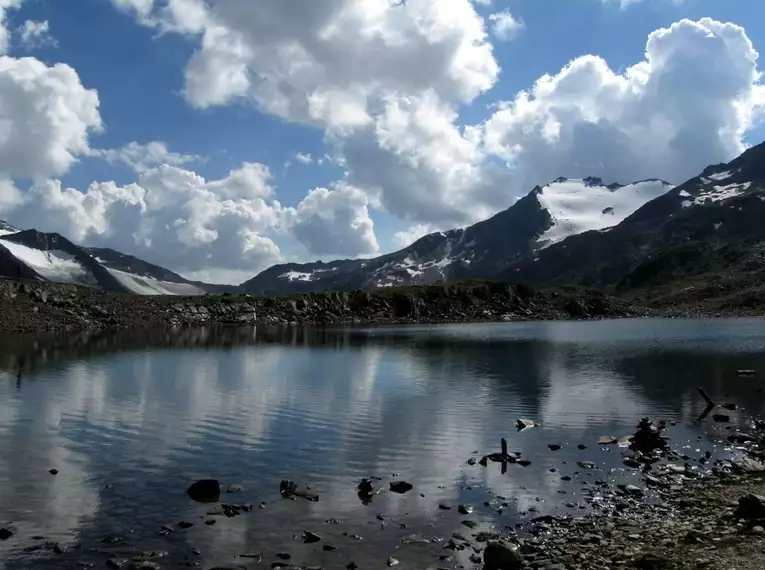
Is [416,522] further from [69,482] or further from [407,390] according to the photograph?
[407,390]

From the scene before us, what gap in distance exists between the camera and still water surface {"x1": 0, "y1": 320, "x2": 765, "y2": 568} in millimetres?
25828

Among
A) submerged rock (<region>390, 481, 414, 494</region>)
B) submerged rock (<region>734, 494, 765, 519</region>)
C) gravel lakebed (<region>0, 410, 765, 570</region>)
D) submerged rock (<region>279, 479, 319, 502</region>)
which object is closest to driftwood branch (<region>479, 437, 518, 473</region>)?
gravel lakebed (<region>0, 410, 765, 570</region>)

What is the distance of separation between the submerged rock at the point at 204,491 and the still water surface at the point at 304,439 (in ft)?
2.34

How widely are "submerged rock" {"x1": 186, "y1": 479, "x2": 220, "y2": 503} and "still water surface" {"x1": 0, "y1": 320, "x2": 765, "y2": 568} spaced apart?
28.1 inches

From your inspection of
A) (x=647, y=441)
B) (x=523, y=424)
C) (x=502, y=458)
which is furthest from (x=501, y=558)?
(x=523, y=424)

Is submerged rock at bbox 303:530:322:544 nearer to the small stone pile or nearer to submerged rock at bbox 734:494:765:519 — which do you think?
submerged rock at bbox 734:494:765:519

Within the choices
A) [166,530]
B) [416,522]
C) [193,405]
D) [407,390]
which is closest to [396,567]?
[416,522]

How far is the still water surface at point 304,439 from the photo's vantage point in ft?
84.7

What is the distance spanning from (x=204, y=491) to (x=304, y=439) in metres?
13.4

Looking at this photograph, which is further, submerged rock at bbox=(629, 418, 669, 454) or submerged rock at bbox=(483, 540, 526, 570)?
submerged rock at bbox=(629, 418, 669, 454)

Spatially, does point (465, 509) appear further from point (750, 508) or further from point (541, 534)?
point (750, 508)

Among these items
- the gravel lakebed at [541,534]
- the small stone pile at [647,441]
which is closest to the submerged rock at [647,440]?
the small stone pile at [647,441]

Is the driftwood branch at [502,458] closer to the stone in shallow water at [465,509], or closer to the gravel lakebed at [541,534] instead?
the gravel lakebed at [541,534]

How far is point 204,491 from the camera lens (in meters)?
30.6
